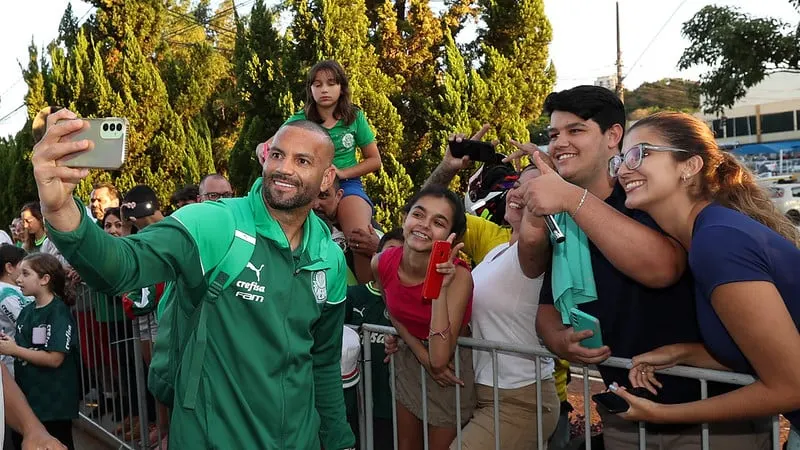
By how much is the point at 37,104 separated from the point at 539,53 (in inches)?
443

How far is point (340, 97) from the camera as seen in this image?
18.9ft

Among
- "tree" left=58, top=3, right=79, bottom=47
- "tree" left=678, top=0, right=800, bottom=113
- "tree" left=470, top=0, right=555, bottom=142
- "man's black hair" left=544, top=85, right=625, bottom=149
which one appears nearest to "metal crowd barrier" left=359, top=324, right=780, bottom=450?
"man's black hair" left=544, top=85, right=625, bottom=149

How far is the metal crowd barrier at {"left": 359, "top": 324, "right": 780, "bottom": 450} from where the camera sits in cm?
252

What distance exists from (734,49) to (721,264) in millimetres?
9463

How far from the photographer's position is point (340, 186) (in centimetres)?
578

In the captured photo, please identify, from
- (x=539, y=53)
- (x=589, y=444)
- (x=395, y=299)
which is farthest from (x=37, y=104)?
(x=589, y=444)

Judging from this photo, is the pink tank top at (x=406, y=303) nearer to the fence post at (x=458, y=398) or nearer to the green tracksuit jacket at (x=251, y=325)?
the fence post at (x=458, y=398)

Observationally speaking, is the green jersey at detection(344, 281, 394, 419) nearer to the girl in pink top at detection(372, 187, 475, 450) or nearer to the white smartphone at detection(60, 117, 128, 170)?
the girl in pink top at detection(372, 187, 475, 450)

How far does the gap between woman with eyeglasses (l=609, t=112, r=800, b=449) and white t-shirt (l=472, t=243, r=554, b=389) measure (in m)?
0.86

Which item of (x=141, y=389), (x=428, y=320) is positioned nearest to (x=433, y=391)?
(x=428, y=320)

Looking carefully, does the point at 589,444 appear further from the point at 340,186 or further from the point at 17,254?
the point at 17,254

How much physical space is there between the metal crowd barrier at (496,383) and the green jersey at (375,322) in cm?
6

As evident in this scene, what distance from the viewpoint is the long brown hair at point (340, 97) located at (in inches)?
224

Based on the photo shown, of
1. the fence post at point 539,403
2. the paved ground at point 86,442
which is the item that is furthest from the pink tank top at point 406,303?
the paved ground at point 86,442
